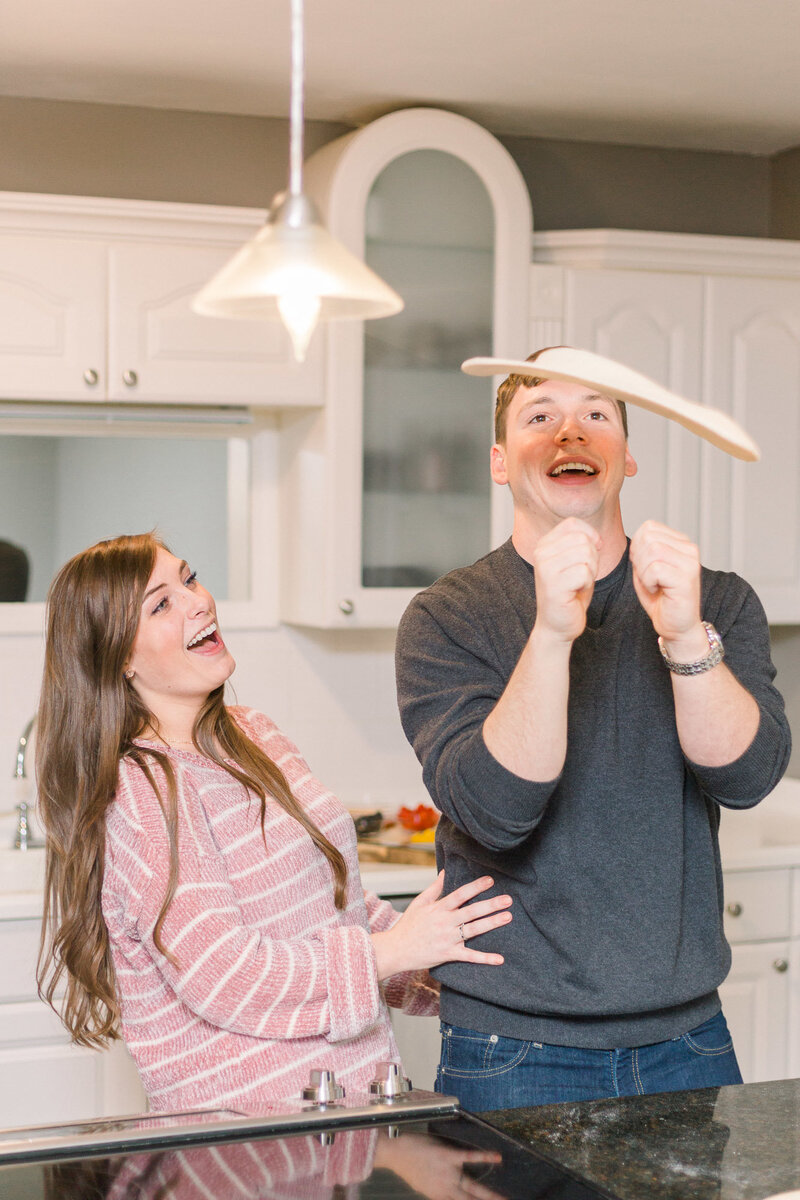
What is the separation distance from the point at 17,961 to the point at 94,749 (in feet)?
3.46

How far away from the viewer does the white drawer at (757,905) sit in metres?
2.78

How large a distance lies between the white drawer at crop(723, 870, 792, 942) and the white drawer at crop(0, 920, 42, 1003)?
141cm

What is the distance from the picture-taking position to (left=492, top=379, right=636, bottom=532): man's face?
4.83ft

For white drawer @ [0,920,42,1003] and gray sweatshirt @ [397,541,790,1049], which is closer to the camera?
gray sweatshirt @ [397,541,790,1049]

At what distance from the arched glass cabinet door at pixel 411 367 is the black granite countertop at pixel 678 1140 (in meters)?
1.71

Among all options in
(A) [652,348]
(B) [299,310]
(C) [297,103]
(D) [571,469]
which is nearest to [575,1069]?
(D) [571,469]

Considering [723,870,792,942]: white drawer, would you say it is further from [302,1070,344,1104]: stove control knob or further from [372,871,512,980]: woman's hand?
[302,1070,344,1104]: stove control knob

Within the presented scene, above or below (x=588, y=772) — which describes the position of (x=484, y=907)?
below

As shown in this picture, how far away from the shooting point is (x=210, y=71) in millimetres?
2654

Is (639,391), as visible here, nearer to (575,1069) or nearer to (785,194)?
(575,1069)

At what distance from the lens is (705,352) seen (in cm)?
299

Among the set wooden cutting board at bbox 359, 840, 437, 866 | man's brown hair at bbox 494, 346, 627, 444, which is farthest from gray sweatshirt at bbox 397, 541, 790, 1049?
wooden cutting board at bbox 359, 840, 437, 866

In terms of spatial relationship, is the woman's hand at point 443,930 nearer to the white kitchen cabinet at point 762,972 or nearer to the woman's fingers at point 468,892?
the woman's fingers at point 468,892

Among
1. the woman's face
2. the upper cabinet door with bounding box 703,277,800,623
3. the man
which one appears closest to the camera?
the man
